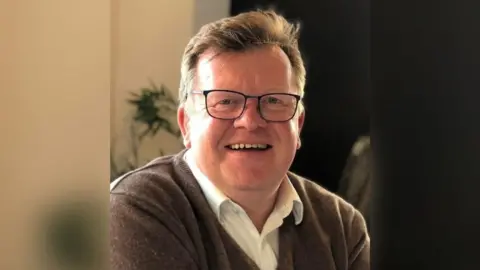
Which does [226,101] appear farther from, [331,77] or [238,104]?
[331,77]

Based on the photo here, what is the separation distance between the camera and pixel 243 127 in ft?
2.96

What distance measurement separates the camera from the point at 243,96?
35.2 inches

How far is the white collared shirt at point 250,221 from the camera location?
3.08 ft

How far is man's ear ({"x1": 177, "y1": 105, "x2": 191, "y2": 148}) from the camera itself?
89 cm

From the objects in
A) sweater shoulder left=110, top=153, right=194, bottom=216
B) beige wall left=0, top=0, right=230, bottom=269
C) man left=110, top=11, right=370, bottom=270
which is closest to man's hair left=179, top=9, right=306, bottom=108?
man left=110, top=11, right=370, bottom=270

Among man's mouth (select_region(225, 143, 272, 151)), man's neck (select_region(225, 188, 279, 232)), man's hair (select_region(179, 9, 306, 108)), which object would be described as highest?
man's hair (select_region(179, 9, 306, 108))

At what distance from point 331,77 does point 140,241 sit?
40cm

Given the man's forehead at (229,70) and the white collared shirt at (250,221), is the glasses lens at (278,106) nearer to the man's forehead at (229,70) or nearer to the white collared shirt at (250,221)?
the man's forehead at (229,70)
